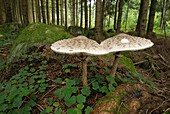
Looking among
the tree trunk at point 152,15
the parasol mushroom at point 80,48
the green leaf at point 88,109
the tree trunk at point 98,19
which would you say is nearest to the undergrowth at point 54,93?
the green leaf at point 88,109

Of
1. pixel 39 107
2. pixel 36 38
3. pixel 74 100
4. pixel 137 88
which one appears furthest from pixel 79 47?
pixel 36 38

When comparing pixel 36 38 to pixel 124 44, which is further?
pixel 36 38

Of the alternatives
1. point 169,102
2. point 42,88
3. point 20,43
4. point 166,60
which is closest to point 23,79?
point 42,88

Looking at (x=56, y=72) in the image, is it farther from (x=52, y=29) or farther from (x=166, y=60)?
(x=166, y=60)

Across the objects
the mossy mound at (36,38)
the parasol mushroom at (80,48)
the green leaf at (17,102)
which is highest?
the parasol mushroom at (80,48)

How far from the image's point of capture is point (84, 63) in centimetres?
209

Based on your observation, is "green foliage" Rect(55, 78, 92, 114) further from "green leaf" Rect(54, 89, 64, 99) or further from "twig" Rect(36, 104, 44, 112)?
"twig" Rect(36, 104, 44, 112)

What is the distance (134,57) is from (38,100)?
3374 millimetres

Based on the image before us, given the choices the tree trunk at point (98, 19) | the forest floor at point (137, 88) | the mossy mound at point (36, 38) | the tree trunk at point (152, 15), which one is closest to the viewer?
the forest floor at point (137, 88)

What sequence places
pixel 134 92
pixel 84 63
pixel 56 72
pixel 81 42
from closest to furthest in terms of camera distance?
1. pixel 81 42
2. pixel 84 63
3. pixel 134 92
4. pixel 56 72

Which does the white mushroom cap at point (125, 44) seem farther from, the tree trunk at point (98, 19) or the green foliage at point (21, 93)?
the tree trunk at point (98, 19)

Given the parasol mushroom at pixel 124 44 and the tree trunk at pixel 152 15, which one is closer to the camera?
the parasol mushroom at pixel 124 44

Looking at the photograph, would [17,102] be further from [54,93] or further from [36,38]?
[36,38]

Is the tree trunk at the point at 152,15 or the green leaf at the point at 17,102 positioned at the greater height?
the tree trunk at the point at 152,15
